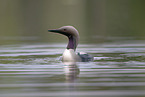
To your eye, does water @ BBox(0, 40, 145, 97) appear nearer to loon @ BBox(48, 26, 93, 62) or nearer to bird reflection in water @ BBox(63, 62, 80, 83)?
bird reflection in water @ BBox(63, 62, 80, 83)

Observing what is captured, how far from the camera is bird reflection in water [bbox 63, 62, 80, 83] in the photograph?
10.4m

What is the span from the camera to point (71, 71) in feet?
37.8

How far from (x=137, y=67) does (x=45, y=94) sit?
4.01 m

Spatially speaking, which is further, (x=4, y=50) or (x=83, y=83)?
(x=4, y=50)

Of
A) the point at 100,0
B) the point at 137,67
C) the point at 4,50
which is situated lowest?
the point at 100,0

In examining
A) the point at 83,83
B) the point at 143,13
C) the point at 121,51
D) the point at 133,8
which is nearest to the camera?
the point at 83,83

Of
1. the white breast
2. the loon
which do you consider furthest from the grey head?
the white breast

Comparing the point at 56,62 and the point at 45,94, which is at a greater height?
the point at 45,94

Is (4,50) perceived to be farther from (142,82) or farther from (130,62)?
(142,82)

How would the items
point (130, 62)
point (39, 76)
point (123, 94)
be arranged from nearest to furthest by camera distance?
point (123, 94)
point (39, 76)
point (130, 62)

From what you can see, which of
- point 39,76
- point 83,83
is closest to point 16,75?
point 39,76

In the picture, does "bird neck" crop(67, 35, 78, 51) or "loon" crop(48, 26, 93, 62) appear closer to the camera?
"loon" crop(48, 26, 93, 62)

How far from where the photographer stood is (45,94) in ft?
28.1

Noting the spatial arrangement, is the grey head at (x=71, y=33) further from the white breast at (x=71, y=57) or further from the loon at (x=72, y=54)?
the white breast at (x=71, y=57)
